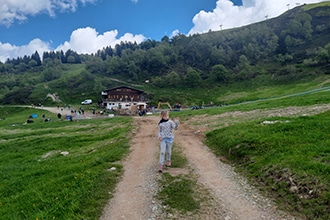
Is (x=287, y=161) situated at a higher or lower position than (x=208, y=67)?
lower

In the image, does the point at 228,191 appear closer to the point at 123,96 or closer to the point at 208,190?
the point at 208,190

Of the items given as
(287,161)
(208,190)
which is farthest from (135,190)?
(287,161)

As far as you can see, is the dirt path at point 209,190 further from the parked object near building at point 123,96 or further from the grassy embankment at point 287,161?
the parked object near building at point 123,96

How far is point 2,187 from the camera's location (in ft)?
48.1

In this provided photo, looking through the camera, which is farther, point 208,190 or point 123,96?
point 123,96

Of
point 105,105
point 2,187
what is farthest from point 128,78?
point 2,187

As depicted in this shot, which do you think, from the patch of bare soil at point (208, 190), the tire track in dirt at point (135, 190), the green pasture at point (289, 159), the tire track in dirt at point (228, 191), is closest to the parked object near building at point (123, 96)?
the green pasture at point (289, 159)

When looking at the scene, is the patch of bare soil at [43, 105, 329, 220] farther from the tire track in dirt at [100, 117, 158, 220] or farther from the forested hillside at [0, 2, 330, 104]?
the forested hillside at [0, 2, 330, 104]

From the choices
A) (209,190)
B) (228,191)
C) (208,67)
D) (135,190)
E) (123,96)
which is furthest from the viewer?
(208,67)

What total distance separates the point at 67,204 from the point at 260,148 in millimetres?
10683

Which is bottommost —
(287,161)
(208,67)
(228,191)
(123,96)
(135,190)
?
(135,190)

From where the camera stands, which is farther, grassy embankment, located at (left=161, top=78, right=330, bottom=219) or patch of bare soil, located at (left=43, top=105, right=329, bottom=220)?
grassy embankment, located at (left=161, top=78, right=330, bottom=219)

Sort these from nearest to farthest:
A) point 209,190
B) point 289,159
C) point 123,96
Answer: point 209,190 → point 289,159 → point 123,96

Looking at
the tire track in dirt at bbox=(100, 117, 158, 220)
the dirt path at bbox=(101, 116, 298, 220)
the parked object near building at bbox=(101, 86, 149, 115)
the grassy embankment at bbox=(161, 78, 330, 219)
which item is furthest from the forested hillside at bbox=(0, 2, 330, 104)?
the dirt path at bbox=(101, 116, 298, 220)
